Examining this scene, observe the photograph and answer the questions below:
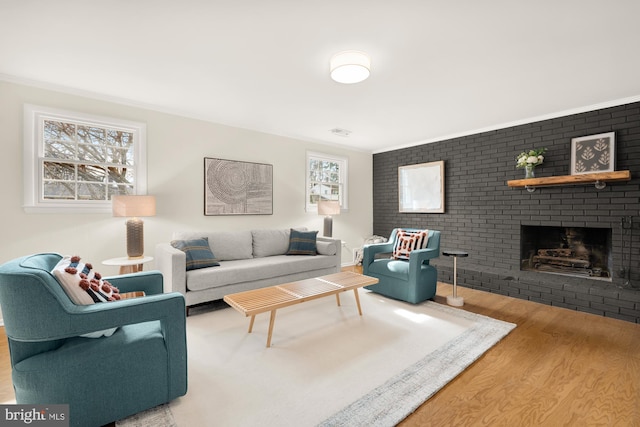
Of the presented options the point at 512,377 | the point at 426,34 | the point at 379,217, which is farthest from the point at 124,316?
the point at 379,217

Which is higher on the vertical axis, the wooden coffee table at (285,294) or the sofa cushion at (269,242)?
the sofa cushion at (269,242)

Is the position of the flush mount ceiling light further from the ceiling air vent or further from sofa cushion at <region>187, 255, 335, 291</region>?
sofa cushion at <region>187, 255, 335, 291</region>

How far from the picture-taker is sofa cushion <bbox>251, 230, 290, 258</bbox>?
417cm

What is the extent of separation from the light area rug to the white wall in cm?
144

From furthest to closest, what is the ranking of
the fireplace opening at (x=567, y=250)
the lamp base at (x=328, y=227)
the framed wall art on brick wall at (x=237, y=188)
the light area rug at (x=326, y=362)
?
the lamp base at (x=328, y=227) → the framed wall art on brick wall at (x=237, y=188) → the fireplace opening at (x=567, y=250) → the light area rug at (x=326, y=362)

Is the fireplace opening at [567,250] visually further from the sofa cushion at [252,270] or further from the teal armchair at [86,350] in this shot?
the teal armchair at [86,350]

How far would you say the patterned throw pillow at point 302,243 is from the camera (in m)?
4.24

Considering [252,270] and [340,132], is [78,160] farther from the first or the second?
[340,132]

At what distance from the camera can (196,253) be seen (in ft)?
10.7

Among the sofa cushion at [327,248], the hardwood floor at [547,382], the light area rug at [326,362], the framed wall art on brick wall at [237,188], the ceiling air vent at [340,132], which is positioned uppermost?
the ceiling air vent at [340,132]

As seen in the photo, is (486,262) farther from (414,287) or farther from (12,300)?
(12,300)

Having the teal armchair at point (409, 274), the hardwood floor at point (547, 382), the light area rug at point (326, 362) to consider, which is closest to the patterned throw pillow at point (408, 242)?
the teal armchair at point (409, 274)

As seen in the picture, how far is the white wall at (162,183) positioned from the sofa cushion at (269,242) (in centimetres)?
35

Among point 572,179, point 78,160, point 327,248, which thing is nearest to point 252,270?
point 327,248
